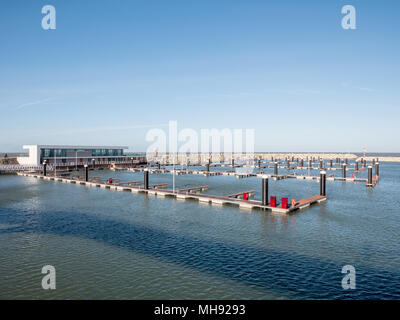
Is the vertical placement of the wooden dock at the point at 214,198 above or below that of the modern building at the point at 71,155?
below

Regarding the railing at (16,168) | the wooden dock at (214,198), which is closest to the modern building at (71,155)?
the railing at (16,168)

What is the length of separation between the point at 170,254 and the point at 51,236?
9.31 m

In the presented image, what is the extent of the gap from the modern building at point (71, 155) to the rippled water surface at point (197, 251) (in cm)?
5120

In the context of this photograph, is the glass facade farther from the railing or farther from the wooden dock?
the wooden dock

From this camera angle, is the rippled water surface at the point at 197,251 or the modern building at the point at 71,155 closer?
the rippled water surface at the point at 197,251

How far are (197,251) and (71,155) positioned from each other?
7720cm

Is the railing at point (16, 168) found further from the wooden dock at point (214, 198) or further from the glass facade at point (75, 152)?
the wooden dock at point (214, 198)

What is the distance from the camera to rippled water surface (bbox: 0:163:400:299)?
12914 mm

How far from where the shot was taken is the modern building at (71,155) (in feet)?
253
